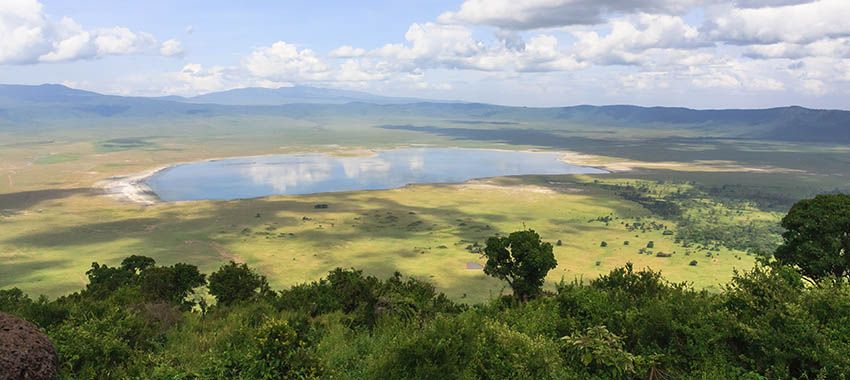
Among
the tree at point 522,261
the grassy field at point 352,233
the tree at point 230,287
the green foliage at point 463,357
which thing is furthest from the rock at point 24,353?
the grassy field at point 352,233

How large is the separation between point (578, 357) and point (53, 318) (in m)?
28.2

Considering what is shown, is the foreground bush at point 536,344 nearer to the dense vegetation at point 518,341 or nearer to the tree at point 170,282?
the dense vegetation at point 518,341

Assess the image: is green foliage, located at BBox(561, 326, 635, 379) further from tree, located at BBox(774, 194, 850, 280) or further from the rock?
tree, located at BBox(774, 194, 850, 280)

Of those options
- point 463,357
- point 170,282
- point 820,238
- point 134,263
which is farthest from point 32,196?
point 820,238

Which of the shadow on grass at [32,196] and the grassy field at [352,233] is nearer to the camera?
the grassy field at [352,233]

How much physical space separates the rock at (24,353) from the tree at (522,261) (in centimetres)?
3979

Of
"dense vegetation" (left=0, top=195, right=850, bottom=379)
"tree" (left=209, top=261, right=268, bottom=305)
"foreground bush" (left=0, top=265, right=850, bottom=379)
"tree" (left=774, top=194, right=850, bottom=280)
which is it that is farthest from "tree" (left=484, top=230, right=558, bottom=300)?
"tree" (left=209, top=261, right=268, bottom=305)

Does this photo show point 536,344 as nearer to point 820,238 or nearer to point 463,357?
point 463,357

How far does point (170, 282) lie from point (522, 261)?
35.5 meters

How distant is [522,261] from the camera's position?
51969 millimetres

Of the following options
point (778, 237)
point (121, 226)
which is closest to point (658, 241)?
point (778, 237)

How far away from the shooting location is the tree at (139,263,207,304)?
4869cm

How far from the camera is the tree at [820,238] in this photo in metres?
41.0

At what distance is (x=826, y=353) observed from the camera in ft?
63.1
